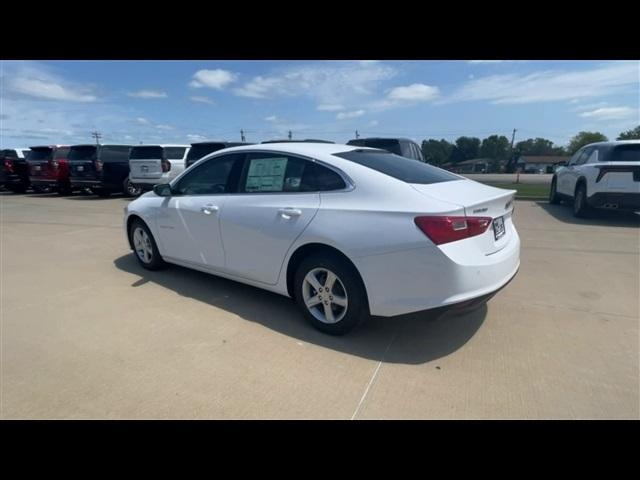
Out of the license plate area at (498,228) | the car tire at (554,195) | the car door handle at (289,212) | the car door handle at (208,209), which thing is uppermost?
the car door handle at (289,212)

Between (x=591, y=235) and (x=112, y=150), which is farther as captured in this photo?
(x=112, y=150)

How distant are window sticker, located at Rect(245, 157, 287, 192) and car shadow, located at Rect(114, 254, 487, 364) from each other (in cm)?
120

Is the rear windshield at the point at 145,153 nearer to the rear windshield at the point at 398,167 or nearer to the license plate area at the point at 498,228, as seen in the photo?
the rear windshield at the point at 398,167

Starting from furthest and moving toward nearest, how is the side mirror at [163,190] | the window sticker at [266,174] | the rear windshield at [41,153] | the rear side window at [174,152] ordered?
the rear windshield at [41,153] → the rear side window at [174,152] → the side mirror at [163,190] → the window sticker at [266,174]

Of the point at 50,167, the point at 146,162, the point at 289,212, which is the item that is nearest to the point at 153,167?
the point at 146,162

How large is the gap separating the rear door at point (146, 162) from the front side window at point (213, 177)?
8513mm

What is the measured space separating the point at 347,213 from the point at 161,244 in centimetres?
278

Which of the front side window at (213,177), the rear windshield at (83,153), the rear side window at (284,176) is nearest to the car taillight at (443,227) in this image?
the rear side window at (284,176)

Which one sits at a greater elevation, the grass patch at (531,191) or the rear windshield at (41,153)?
the rear windshield at (41,153)

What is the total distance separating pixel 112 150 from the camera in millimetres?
13633

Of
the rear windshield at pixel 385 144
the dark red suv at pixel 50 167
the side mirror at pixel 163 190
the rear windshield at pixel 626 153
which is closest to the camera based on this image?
the side mirror at pixel 163 190

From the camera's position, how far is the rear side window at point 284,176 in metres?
3.13
